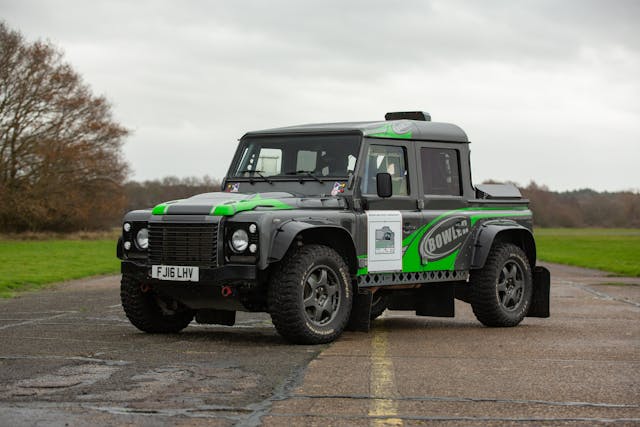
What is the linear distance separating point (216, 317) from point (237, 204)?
1.50m

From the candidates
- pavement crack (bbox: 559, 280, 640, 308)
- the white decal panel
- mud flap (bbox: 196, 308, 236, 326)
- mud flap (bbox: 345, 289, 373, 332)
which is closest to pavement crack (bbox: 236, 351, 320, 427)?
mud flap (bbox: 345, 289, 373, 332)

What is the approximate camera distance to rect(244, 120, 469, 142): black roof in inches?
463

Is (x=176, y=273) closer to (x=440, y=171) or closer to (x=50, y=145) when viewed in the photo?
(x=440, y=171)

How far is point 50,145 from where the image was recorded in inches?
2032

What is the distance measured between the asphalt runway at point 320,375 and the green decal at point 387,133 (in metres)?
2.13

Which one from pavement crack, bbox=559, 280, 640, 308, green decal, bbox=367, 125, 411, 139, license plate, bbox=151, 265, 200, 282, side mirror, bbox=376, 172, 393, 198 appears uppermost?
green decal, bbox=367, 125, 411, 139

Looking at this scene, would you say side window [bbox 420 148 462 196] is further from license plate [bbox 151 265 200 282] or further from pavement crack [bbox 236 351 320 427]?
pavement crack [bbox 236 351 320 427]

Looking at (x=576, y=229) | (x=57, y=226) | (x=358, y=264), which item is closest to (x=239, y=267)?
(x=358, y=264)

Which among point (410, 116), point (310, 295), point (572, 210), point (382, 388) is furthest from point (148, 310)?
point (572, 210)

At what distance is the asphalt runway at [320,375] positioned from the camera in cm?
627

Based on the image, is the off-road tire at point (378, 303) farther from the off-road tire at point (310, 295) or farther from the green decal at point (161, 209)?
the green decal at point (161, 209)

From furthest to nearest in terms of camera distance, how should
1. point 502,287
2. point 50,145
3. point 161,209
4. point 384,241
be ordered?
1. point 50,145
2. point 502,287
3. point 384,241
4. point 161,209

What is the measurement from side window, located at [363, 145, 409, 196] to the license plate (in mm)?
2194

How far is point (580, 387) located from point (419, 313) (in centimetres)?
527
